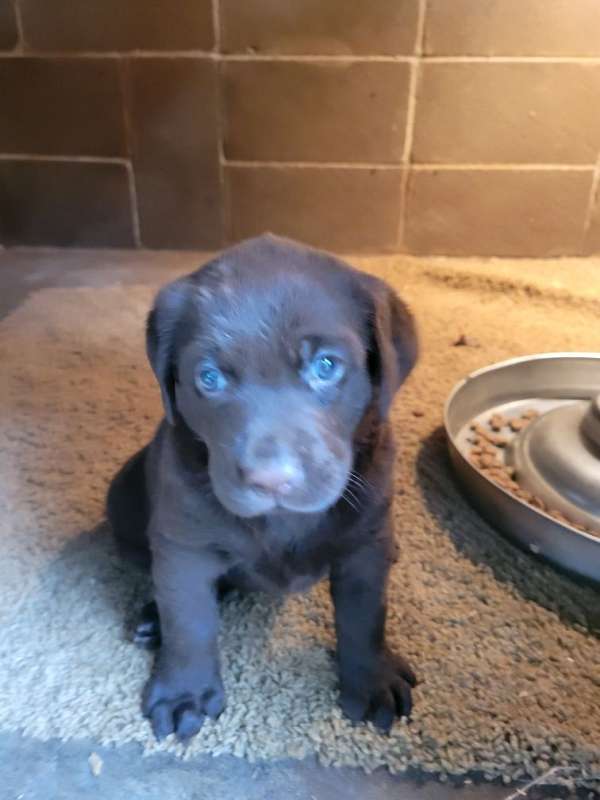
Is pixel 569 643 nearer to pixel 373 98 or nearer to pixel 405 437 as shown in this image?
pixel 405 437

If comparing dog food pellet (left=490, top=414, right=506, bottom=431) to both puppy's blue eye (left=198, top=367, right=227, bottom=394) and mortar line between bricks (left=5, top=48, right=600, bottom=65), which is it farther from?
mortar line between bricks (left=5, top=48, right=600, bottom=65)

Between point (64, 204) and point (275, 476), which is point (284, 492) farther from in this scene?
point (64, 204)

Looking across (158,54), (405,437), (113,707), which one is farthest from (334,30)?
(113,707)

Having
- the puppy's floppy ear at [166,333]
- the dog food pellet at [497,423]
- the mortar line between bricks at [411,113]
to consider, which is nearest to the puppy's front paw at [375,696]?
the puppy's floppy ear at [166,333]

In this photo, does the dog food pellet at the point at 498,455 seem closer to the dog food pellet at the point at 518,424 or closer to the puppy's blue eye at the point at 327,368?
the dog food pellet at the point at 518,424

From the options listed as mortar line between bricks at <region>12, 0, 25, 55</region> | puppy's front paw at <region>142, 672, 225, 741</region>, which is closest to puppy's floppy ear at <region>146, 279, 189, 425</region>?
puppy's front paw at <region>142, 672, 225, 741</region>
